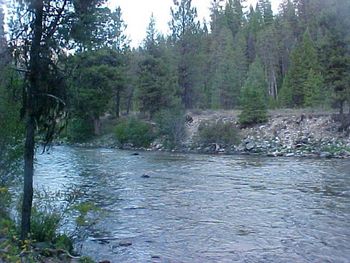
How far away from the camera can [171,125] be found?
42938 mm

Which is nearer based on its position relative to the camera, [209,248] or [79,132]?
[209,248]

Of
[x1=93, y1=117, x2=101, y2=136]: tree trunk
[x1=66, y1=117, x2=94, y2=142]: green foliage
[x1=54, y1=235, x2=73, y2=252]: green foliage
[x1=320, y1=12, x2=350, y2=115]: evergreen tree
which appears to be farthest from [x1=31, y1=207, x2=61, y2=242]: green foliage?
[x1=93, y1=117, x2=101, y2=136]: tree trunk

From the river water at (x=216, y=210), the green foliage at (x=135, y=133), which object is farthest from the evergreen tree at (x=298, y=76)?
the river water at (x=216, y=210)

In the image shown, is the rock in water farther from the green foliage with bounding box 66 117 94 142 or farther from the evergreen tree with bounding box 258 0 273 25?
the evergreen tree with bounding box 258 0 273 25

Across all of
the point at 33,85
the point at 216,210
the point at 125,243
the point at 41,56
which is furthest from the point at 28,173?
the point at 216,210

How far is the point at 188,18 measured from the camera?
182ft

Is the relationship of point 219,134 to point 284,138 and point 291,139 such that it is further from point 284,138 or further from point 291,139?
point 291,139

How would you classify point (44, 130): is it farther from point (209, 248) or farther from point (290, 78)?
point (290, 78)

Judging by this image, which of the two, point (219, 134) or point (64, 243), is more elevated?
point (219, 134)

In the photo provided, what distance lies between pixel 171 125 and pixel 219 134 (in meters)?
5.03

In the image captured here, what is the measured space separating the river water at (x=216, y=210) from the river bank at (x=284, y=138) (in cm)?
677

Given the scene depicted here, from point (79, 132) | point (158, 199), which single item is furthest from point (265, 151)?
point (79, 132)

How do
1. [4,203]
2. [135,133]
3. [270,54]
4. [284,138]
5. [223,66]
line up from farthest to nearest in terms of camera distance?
[270,54]
[223,66]
[135,133]
[284,138]
[4,203]

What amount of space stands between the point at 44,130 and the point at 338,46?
105ft
